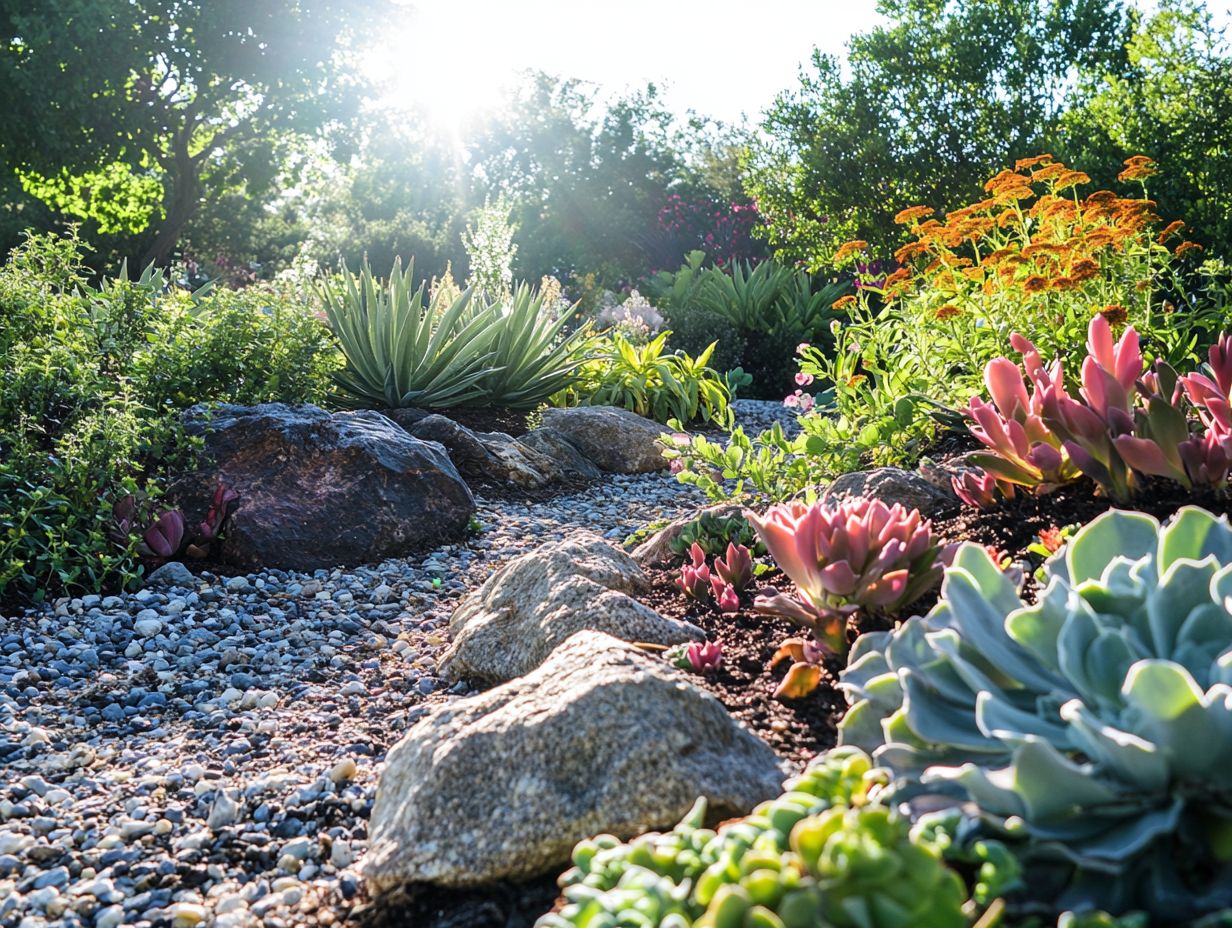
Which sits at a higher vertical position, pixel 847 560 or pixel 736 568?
pixel 847 560

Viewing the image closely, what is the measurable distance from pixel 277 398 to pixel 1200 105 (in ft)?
22.0

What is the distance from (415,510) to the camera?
4688mm

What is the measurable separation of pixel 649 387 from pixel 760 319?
3.88m

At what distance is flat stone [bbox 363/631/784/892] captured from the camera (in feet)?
5.37

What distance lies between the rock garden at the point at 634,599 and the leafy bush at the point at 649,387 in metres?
0.05

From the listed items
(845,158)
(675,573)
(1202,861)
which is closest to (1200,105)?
(845,158)

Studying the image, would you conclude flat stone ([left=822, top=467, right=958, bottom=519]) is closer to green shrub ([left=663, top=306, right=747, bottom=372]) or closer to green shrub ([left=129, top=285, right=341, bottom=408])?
green shrub ([left=129, top=285, right=341, bottom=408])

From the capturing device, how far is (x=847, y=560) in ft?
7.04

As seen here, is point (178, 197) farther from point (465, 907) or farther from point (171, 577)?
point (465, 907)

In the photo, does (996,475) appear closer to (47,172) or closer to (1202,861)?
(1202,861)

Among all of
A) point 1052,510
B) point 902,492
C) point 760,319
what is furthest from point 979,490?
point 760,319

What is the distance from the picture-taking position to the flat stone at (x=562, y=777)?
Result: 5.37 feet

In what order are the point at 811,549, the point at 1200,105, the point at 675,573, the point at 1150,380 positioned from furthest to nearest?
the point at 1200,105 < the point at 675,573 < the point at 1150,380 < the point at 811,549

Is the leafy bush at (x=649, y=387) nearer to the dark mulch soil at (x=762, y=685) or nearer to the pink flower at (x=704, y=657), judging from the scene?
the dark mulch soil at (x=762, y=685)
